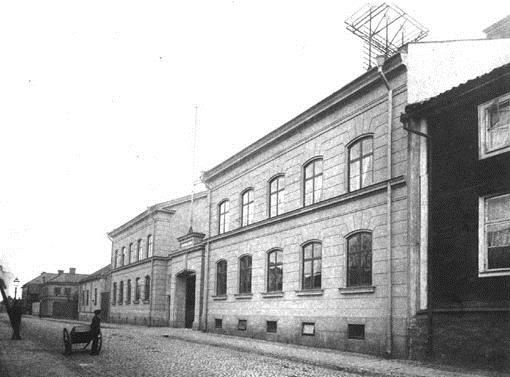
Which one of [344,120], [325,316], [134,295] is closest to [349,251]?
[325,316]

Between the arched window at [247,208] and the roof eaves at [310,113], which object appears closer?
the roof eaves at [310,113]

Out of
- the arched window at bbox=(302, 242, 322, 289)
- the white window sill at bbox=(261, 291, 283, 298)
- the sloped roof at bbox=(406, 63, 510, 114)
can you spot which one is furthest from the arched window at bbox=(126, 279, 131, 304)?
the sloped roof at bbox=(406, 63, 510, 114)

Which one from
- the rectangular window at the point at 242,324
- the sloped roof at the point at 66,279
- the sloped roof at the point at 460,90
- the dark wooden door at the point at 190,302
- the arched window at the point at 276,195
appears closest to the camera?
the sloped roof at the point at 460,90

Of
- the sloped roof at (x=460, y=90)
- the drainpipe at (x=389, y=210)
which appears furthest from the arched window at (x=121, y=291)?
the sloped roof at (x=460, y=90)

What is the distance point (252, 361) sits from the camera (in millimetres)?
13898

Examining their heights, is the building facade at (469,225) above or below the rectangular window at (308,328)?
above

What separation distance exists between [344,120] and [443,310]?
7410 mm

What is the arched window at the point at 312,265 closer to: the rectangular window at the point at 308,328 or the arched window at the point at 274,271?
the rectangular window at the point at 308,328

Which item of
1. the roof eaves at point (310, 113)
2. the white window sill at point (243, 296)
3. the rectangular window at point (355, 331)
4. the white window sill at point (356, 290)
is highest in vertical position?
the roof eaves at point (310, 113)

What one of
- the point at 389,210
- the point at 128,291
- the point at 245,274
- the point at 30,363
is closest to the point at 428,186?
the point at 389,210

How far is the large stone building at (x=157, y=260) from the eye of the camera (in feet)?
109

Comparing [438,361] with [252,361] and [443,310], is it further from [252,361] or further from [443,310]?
[252,361]

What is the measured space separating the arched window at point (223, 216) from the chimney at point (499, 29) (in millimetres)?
13626

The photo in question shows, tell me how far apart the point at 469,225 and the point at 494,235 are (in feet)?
2.19
